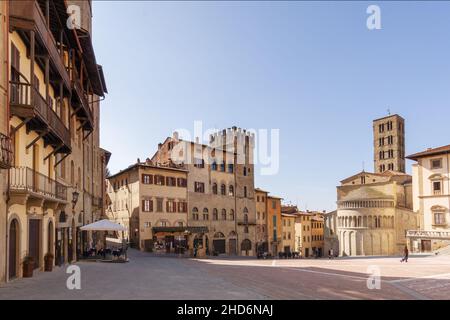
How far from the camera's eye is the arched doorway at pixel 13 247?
16.5 meters

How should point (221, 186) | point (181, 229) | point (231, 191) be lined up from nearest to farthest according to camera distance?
point (181, 229) < point (221, 186) < point (231, 191)

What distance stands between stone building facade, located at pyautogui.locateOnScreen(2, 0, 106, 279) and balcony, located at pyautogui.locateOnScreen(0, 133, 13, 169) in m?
1.33

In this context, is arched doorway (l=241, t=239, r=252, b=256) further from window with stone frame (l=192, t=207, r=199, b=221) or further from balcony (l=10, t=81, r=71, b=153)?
balcony (l=10, t=81, r=71, b=153)

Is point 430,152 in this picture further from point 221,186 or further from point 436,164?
point 221,186

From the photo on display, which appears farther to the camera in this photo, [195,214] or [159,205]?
[195,214]

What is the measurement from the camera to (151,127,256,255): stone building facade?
55.4m

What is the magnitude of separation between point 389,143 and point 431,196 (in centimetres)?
5136

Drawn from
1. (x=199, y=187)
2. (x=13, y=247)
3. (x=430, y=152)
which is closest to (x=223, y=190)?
(x=199, y=187)

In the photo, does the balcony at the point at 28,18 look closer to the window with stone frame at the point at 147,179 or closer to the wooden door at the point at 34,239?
the wooden door at the point at 34,239

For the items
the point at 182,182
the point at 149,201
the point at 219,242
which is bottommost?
the point at 219,242

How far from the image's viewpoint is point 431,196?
55.0m

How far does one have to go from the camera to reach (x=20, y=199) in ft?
52.4

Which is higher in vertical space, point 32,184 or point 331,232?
point 32,184
